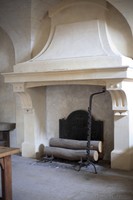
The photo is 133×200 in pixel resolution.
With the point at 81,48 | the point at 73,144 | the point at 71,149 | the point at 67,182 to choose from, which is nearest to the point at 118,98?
the point at 81,48

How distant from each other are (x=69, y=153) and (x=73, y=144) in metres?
0.20

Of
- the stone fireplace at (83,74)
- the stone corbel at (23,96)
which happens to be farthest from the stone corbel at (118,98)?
the stone corbel at (23,96)

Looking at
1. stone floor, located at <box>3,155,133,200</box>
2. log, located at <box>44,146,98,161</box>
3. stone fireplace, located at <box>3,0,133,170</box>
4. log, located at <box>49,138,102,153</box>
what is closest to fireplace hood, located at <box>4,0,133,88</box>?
stone fireplace, located at <box>3,0,133,170</box>

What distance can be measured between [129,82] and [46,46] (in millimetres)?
1871

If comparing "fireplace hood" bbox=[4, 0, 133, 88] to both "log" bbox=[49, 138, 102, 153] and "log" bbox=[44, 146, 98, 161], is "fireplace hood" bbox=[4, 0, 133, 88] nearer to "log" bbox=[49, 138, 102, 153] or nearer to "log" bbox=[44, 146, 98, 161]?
"log" bbox=[49, 138, 102, 153]

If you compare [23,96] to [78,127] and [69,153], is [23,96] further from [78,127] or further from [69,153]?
[69,153]

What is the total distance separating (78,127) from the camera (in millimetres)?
5922

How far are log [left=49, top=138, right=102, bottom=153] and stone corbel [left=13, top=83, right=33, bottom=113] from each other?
2.78 ft

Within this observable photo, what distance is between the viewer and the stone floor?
382 centimetres

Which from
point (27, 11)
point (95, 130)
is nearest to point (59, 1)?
point (27, 11)

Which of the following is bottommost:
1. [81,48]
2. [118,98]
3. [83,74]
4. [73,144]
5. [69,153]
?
[69,153]

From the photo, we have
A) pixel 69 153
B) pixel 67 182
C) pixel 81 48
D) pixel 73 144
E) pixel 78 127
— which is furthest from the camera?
pixel 78 127

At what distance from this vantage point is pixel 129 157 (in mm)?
4992

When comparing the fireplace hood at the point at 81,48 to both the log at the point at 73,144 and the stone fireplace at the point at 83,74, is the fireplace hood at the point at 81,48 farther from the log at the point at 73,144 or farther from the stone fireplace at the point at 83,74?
the log at the point at 73,144
